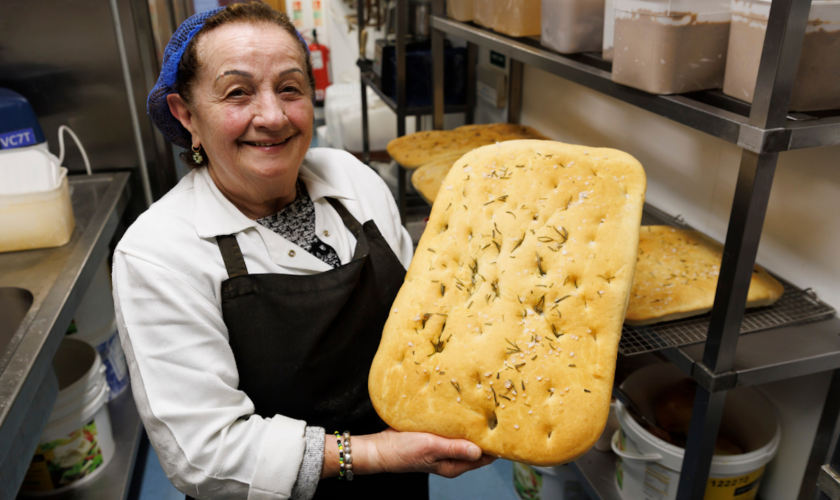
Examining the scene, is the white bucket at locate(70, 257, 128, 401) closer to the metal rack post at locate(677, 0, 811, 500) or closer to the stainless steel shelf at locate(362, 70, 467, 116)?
the stainless steel shelf at locate(362, 70, 467, 116)

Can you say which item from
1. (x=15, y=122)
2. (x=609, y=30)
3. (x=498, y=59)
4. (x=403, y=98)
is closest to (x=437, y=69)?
(x=403, y=98)

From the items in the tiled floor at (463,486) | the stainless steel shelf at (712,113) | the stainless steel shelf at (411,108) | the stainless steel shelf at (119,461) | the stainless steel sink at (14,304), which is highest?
the stainless steel shelf at (712,113)

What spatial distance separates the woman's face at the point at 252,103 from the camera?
1103mm

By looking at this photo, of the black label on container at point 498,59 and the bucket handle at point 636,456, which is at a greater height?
the black label on container at point 498,59

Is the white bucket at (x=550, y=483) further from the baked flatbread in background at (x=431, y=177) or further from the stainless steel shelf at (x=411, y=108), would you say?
the stainless steel shelf at (x=411, y=108)

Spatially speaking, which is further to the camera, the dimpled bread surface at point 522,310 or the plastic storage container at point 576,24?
the plastic storage container at point 576,24

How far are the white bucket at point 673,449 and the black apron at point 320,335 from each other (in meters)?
0.76

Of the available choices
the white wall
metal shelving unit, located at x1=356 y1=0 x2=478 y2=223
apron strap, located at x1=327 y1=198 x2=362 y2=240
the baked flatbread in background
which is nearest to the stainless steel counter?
apron strap, located at x1=327 y1=198 x2=362 y2=240

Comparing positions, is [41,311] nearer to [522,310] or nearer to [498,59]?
[522,310]

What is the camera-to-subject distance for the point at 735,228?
1.14 m

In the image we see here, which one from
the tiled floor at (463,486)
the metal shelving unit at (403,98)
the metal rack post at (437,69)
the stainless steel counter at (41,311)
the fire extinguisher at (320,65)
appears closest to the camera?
the stainless steel counter at (41,311)

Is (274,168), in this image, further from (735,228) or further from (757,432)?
(757,432)

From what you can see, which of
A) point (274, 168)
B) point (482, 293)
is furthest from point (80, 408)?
point (482, 293)

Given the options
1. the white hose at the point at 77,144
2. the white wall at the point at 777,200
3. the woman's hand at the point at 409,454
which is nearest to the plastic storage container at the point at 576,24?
the white wall at the point at 777,200
